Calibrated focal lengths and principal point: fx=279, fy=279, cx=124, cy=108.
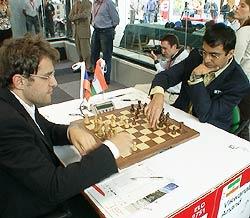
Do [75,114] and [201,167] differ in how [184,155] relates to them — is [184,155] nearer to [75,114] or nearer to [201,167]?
[201,167]

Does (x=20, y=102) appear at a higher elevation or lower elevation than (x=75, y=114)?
higher

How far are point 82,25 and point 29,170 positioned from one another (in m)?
4.60

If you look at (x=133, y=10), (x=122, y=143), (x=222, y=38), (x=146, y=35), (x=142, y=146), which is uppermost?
(x=133, y=10)

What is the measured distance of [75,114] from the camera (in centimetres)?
188

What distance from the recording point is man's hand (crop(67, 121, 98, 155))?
1.27 metres

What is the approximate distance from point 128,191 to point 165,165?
253 millimetres

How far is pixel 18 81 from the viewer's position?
1.18 m

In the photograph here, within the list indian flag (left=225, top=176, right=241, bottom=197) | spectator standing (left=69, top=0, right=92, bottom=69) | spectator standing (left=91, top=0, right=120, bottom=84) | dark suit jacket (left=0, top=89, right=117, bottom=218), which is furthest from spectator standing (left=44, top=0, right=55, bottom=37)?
indian flag (left=225, top=176, right=241, bottom=197)

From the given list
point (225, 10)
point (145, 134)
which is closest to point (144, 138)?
point (145, 134)

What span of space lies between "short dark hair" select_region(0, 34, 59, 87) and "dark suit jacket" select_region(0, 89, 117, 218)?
0.09 metres

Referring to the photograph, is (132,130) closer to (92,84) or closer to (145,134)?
(145,134)

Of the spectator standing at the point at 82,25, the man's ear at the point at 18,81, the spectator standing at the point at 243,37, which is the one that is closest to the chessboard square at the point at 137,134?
the man's ear at the point at 18,81

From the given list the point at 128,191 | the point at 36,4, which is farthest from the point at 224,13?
the point at 36,4

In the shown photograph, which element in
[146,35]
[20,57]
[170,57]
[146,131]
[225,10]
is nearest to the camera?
[20,57]
